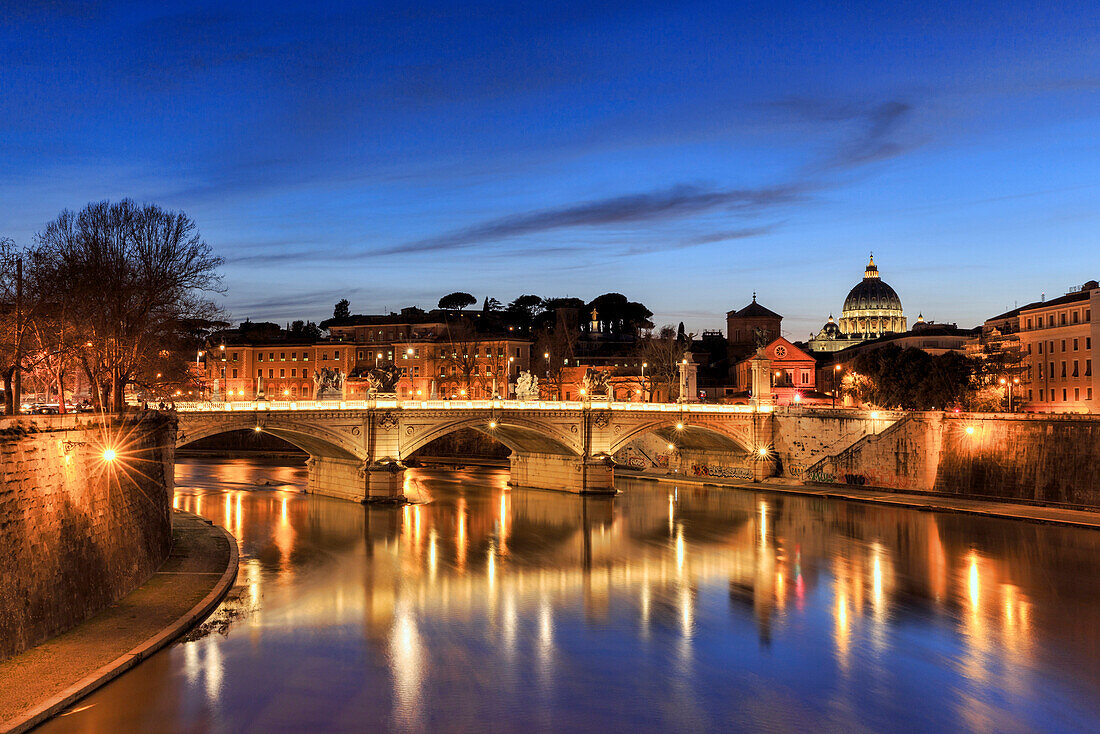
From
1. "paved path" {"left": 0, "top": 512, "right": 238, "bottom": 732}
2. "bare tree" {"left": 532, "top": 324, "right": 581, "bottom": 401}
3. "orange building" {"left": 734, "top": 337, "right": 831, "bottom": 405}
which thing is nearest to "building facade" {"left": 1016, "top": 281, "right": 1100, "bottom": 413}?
"orange building" {"left": 734, "top": 337, "right": 831, "bottom": 405}

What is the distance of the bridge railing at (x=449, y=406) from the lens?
1838 inches

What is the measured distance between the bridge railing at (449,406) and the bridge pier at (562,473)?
3.80 m

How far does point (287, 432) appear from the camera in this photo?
1933 inches

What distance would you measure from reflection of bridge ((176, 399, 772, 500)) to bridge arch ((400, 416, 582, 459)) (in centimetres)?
7

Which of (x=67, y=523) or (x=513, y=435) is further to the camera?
(x=513, y=435)

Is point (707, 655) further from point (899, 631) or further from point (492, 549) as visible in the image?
point (492, 549)

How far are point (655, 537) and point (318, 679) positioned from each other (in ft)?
79.8

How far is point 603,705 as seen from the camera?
20766 mm

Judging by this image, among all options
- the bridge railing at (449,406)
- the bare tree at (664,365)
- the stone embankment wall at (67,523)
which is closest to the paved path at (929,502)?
the bridge railing at (449,406)

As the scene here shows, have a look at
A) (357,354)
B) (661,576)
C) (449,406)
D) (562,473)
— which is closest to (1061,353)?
(562,473)

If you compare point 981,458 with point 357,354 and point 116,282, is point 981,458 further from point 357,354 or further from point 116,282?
point 357,354

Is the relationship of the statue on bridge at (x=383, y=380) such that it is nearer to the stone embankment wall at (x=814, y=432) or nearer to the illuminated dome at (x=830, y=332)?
the stone embankment wall at (x=814, y=432)

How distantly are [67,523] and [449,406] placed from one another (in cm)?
3278

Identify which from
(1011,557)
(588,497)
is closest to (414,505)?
(588,497)
